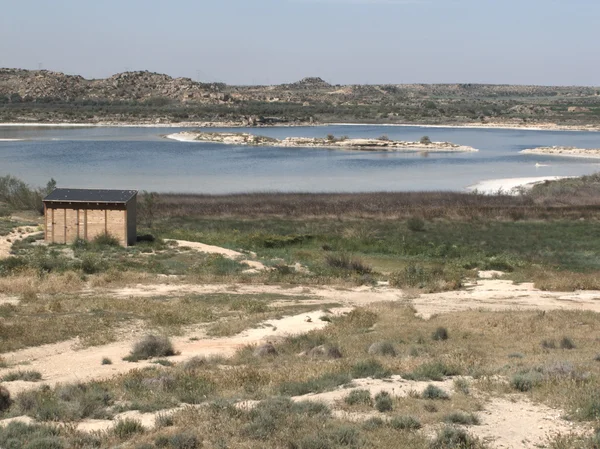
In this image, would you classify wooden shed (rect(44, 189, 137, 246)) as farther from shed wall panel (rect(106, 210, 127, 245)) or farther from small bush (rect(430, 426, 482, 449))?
small bush (rect(430, 426, 482, 449))

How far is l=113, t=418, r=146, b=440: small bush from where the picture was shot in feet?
28.6

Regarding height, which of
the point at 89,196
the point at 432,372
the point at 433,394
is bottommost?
the point at 432,372

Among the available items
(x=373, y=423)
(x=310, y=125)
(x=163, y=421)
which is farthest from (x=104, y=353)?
(x=310, y=125)

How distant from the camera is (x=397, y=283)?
2512 cm

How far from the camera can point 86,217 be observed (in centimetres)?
2941

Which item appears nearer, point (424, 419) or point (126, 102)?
point (424, 419)

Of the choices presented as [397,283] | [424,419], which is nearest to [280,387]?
[424,419]

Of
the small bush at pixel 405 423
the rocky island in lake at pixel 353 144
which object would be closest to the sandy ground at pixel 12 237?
the small bush at pixel 405 423

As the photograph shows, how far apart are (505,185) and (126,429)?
2101 inches

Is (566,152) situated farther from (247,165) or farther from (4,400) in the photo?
(4,400)

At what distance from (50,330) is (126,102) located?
186 metres

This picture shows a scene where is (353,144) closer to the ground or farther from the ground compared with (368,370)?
farther from the ground

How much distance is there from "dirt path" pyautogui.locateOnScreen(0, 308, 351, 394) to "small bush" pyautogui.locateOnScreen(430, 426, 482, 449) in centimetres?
628

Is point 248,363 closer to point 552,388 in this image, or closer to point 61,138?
point 552,388
